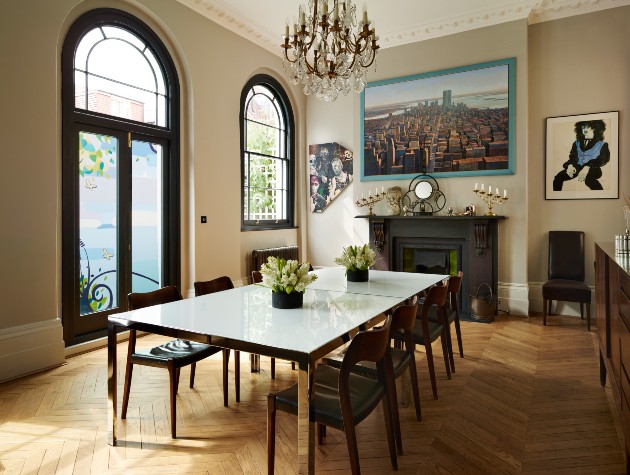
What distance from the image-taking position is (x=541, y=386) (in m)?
3.27

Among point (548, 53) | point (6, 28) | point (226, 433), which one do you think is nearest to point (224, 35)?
point (6, 28)

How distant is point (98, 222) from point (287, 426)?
2.83m

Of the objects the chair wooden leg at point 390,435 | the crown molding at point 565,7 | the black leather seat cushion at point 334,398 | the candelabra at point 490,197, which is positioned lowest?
the chair wooden leg at point 390,435

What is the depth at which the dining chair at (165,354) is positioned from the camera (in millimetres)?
2518

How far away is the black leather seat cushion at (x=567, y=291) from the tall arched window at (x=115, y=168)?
422 cm

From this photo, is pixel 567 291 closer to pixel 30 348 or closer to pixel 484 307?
pixel 484 307

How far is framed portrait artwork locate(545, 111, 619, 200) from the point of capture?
519 cm

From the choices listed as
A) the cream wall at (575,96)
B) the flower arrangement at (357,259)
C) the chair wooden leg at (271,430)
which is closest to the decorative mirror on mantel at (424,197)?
the cream wall at (575,96)

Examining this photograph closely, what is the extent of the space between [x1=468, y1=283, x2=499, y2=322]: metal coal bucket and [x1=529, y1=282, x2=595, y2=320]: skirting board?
653mm

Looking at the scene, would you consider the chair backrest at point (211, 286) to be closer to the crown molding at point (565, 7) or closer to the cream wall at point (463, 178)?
A: the cream wall at point (463, 178)

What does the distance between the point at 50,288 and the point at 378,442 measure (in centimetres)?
295

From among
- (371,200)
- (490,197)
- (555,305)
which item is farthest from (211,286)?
(555,305)

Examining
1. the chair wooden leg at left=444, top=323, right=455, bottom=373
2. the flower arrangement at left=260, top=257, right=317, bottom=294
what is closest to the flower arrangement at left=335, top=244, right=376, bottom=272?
the chair wooden leg at left=444, top=323, right=455, bottom=373

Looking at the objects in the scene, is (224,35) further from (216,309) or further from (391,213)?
(216,309)
